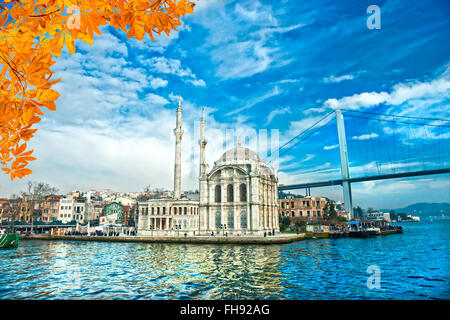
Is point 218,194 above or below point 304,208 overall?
above

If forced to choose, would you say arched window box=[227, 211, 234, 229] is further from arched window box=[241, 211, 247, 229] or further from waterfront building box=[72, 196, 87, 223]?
waterfront building box=[72, 196, 87, 223]

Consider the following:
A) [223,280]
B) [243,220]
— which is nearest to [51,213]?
[243,220]

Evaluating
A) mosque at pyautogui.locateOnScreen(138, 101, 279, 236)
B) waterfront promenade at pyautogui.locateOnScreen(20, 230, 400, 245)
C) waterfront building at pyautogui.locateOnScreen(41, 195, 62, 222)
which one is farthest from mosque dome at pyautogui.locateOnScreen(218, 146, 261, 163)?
waterfront building at pyautogui.locateOnScreen(41, 195, 62, 222)

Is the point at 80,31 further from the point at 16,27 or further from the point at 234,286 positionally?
the point at 234,286

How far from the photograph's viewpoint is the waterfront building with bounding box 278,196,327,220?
232 ft

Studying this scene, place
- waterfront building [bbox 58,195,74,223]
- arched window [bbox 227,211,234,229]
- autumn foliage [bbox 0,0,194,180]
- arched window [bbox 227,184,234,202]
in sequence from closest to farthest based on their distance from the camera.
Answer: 1. autumn foliage [bbox 0,0,194,180]
2. arched window [bbox 227,211,234,229]
3. arched window [bbox 227,184,234,202]
4. waterfront building [bbox 58,195,74,223]

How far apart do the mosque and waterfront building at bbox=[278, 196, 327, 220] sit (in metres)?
20.7

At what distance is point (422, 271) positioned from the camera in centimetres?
1859

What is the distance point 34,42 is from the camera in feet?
5.32

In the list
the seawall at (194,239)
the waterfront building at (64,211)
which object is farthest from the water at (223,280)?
the waterfront building at (64,211)

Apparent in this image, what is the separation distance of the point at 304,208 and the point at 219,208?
30.3 metres

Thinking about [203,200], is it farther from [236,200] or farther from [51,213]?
[51,213]

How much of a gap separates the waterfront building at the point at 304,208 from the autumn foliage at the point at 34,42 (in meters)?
72.4
